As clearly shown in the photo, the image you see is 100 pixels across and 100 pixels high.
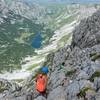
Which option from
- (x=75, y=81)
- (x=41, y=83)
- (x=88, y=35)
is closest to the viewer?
(x=75, y=81)

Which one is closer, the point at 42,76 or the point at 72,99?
the point at 72,99

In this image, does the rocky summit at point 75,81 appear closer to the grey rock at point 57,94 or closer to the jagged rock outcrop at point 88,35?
the grey rock at point 57,94

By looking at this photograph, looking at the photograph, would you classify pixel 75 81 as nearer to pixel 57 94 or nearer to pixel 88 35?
pixel 57 94

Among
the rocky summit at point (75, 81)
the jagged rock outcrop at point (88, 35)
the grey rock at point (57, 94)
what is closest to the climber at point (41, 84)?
the rocky summit at point (75, 81)

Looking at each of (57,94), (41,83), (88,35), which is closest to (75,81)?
(57,94)

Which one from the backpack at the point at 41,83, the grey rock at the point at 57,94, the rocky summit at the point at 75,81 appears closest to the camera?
the rocky summit at the point at 75,81

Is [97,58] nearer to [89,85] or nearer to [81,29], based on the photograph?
[89,85]

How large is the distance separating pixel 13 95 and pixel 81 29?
4684 centimetres

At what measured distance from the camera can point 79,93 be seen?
54.6 meters

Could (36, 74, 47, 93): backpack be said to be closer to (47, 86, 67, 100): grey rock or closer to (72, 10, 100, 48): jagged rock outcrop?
(47, 86, 67, 100): grey rock

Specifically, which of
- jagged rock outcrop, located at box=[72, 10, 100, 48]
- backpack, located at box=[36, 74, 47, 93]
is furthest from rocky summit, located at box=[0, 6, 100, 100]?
jagged rock outcrop, located at box=[72, 10, 100, 48]

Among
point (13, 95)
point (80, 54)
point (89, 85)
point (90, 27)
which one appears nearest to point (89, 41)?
point (80, 54)

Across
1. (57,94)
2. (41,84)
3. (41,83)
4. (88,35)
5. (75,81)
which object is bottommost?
(57,94)

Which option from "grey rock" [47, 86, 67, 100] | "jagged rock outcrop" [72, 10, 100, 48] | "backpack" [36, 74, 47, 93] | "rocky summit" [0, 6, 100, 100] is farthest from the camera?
"jagged rock outcrop" [72, 10, 100, 48]
